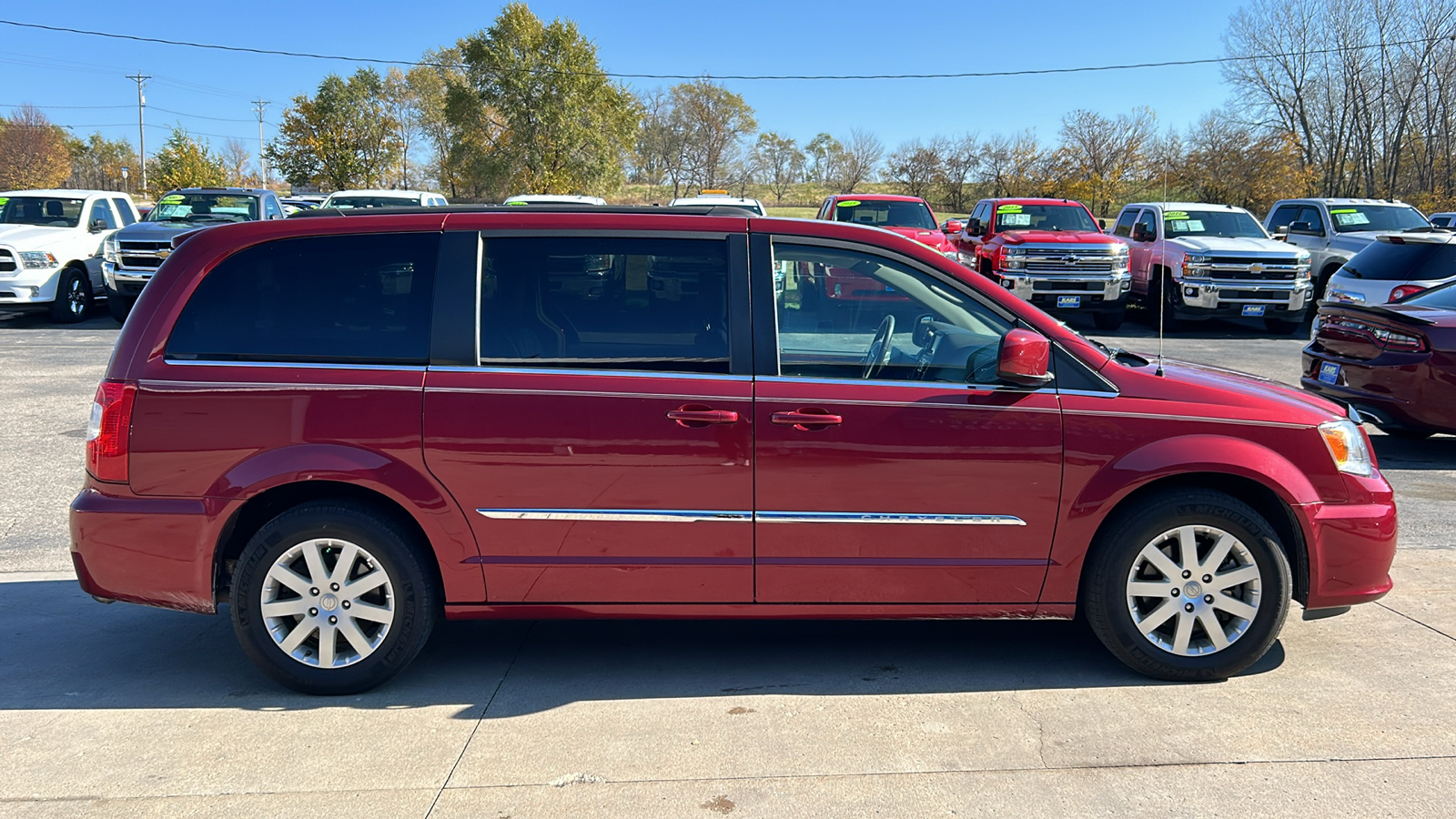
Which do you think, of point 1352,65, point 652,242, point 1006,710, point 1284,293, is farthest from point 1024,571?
point 1352,65

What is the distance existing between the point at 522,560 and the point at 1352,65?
1678 inches

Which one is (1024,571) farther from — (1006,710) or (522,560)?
(522,560)

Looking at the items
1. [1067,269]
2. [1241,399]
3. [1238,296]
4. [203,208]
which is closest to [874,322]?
[1241,399]

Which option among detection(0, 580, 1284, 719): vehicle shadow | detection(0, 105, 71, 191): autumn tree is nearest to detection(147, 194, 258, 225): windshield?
detection(0, 580, 1284, 719): vehicle shadow

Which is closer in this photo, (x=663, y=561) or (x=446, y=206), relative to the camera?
(x=663, y=561)

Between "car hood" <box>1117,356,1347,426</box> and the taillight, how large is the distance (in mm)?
3954

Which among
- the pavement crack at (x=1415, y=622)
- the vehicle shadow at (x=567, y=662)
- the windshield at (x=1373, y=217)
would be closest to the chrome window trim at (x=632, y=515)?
the vehicle shadow at (x=567, y=662)

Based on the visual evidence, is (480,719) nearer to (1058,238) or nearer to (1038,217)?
(1058,238)

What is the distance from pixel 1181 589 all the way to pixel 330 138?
167ft

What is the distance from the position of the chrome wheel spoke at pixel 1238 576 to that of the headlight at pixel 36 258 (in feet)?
57.6

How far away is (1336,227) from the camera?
18.6m

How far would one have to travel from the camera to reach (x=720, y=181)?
Result: 53.6 meters

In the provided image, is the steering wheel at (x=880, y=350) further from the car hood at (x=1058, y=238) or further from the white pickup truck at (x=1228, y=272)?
the car hood at (x=1058, y=238)

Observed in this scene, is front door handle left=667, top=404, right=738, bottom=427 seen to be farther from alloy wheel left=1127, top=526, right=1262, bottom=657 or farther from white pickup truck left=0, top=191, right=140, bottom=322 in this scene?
white pickup truck left=0, top=191, right=140, bottom=322
